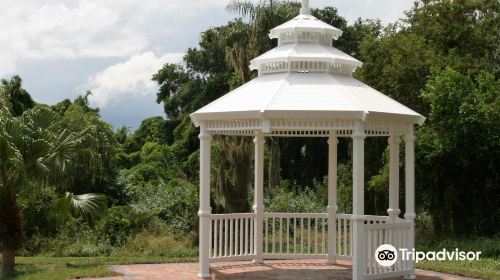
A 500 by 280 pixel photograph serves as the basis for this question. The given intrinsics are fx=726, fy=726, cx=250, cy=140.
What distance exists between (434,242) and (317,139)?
13.5 metres

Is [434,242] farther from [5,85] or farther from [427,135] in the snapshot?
[5,85]

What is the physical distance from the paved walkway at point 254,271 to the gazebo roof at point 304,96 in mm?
2697

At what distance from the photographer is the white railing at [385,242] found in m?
12.3

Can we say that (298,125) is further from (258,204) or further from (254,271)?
(258,204)

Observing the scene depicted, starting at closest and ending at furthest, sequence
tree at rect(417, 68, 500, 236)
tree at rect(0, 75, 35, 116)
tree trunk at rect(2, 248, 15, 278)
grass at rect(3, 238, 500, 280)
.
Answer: grass at rect(3, 238, 500, 280) < tree trunk at rect(2, 248, 15, 278) < tree at rect(417, 68, 500, 236) < tree at rect(0, 75, 35, 116)

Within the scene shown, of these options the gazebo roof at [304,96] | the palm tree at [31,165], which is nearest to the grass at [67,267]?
the palm tree at [31,165]

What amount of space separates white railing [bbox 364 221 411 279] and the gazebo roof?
169 cm

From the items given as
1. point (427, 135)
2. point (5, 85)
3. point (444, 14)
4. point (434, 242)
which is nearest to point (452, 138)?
point (427, 135)

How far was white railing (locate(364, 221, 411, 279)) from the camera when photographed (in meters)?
12.3

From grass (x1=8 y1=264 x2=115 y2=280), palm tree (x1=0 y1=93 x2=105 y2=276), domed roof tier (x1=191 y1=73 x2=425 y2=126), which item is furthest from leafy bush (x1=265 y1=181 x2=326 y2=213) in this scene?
domed roof tier (x1=191 y1=73 x2=425 y2=126)

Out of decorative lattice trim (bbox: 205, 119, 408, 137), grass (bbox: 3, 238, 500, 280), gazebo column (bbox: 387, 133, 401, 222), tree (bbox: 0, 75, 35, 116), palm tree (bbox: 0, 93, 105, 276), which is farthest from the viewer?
tree (bbox: 0, 75, 35, 116)

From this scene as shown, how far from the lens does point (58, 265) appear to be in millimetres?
15500

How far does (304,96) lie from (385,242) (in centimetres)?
291

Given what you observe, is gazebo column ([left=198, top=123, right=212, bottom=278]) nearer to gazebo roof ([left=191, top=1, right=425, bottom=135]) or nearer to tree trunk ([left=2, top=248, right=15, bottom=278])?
gazebo roof ([left=191, top=1, right=425, bottom=135])
